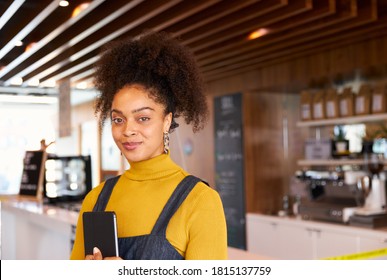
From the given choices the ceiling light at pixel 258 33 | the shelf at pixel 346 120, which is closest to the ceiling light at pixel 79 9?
the ceiling light at pixel 258 33

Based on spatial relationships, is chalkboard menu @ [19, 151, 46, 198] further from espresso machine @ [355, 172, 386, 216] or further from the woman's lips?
espresso machine @ [355, 172, 386, 216]

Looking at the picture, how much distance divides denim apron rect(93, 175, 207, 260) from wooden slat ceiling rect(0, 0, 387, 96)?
31.1 inches

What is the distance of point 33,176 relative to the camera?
10.5ft

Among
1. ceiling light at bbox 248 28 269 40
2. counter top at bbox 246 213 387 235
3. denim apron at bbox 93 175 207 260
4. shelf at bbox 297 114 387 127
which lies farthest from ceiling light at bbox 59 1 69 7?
shelf at bbox 297 114 387 127

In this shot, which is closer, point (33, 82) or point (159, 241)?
point (159, 241)

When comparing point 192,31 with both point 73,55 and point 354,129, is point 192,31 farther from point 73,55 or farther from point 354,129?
point 354,129

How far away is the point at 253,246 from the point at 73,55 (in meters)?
2.72

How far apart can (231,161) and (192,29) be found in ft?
6.21

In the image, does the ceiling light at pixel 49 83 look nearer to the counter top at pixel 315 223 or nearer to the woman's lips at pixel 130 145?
the woman's lips at pixel 130 145

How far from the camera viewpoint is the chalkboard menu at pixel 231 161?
14.4 feet

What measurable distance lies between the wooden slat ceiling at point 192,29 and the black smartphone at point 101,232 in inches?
29.3

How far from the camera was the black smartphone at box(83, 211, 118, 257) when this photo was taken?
0.99 meters

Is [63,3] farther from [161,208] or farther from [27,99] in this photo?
[161,208]

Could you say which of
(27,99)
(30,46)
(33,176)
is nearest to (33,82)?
(27,99)
